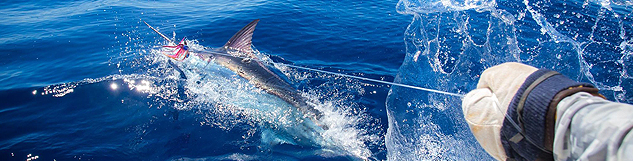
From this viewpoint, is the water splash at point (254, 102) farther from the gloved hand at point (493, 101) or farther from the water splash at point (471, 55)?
the gloved hand at point (493, 101)

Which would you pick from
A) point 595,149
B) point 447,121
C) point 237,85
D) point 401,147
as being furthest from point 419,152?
point 237,85

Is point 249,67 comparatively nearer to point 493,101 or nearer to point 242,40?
point 242,40

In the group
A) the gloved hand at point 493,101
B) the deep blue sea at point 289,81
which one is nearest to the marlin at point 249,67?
the deep blue sea at point 289,81

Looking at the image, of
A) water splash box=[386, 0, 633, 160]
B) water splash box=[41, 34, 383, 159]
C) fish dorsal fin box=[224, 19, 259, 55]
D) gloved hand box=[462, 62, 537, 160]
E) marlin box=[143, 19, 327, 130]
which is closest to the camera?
gloved hand box=[462, 62, 537, 160]

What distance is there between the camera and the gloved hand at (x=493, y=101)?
55.8 inches

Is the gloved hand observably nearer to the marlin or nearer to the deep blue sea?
the deep blue sea

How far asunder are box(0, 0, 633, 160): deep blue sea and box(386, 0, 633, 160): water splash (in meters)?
0.02

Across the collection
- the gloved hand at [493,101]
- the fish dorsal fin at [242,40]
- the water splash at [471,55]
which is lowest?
the water splash at [471,55]

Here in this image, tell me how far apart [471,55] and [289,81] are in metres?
3.20

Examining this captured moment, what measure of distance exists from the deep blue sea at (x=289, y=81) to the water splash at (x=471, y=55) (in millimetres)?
23

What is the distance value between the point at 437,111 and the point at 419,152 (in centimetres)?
79

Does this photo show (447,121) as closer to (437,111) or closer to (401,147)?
(437,111)

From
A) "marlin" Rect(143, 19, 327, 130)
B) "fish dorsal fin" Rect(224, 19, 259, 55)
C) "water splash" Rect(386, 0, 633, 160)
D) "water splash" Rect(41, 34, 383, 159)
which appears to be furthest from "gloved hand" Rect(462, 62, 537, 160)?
"fish dorsal fin" Rect(224, 19, 259, 55)

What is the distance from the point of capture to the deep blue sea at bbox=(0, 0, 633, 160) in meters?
3.64
